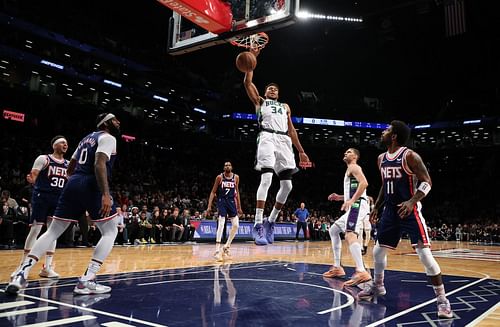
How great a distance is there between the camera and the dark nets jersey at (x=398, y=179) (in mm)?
4535

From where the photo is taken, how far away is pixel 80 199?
4.62 meters

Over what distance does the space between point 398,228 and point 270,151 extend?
1.87 metres

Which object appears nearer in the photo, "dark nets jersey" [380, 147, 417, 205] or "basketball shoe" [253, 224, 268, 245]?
"dark nets jersey" [380, 147, 417, 205]

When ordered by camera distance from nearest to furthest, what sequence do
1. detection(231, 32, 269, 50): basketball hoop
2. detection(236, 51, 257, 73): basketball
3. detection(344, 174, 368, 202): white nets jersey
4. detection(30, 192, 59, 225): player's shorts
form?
1. detection(236, 51, 257, 73): basketball
2. detection(30, 192, 59, 225): player's shorts
3. detection(344, 174, 368, 202): white nets jersey
4. detection(231, 32, 269, 50): basketball hoop

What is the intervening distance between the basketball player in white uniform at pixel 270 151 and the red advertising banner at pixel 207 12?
1.54 m

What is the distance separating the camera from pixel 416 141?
39.8 meters

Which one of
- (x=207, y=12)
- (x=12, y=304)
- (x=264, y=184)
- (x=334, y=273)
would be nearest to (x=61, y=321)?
(x=12, y=304)

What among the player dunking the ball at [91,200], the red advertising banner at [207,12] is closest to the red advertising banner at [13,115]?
the red advertising banner at [207,12]

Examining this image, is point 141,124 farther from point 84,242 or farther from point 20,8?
point 84,242

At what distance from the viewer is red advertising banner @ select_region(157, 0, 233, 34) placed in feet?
19.1

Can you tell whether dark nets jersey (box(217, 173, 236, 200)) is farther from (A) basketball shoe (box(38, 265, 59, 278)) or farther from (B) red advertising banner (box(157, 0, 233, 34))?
(A) basketball shoe (box(38, 265, 59, 278))

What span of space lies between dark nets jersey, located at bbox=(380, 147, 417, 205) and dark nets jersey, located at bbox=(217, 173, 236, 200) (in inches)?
197

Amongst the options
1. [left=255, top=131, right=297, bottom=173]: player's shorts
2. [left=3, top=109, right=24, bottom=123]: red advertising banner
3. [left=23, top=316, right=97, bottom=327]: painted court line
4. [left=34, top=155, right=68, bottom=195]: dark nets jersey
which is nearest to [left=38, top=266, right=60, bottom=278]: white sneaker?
[left=34, top=155, right=68, bottom=195]: dark nets jersey

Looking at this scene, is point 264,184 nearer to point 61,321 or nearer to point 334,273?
point 334,273
